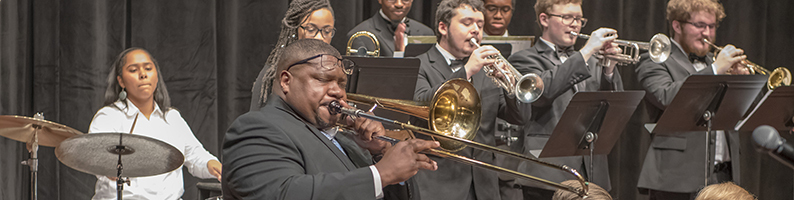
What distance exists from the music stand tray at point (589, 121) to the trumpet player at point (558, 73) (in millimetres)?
193

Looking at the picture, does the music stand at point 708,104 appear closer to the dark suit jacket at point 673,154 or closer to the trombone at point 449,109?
the dark suit jacket at point 673,154

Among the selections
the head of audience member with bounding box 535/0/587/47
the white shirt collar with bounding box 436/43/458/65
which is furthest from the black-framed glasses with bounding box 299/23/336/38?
the head of audience member with bounding box 535/0/587/47

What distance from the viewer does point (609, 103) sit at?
366cm

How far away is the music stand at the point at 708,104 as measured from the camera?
3990 millimetres

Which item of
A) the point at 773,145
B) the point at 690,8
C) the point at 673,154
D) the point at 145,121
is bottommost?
the point at 673,154

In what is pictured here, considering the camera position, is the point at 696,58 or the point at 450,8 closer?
the point at 450,8

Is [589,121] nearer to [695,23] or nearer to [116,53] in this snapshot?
[695,23]

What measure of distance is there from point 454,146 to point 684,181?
2.00 m

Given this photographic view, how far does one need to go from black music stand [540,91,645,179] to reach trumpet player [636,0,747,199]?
2.31 ft

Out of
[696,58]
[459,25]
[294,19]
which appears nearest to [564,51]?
[459,25]

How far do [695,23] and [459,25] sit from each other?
70.5 inches

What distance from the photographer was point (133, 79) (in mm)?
3686

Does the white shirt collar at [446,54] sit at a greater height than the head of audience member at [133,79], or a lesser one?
greater

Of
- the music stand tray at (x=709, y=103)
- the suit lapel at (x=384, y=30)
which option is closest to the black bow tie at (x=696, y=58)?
the music stand tray at (x=709, y=103)
